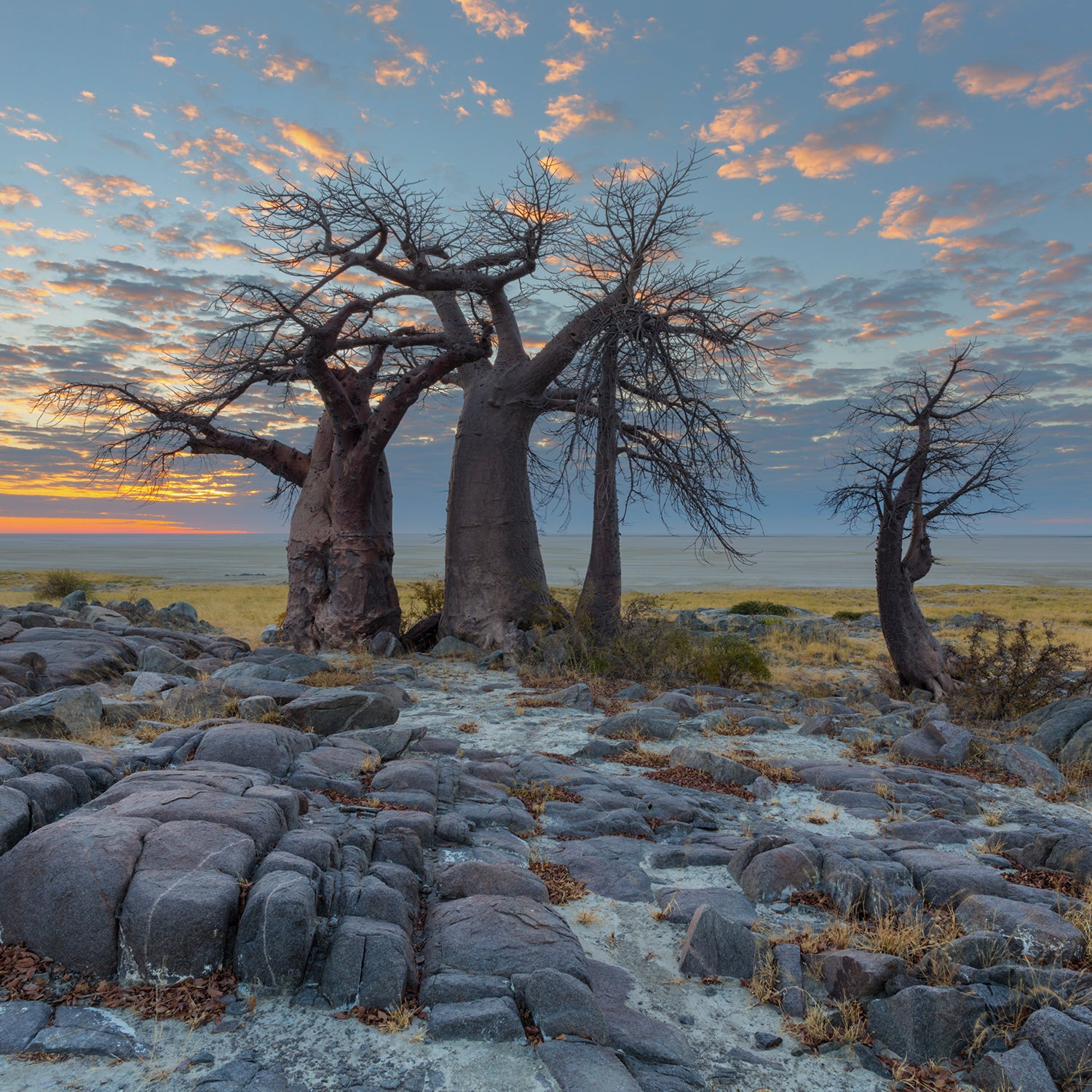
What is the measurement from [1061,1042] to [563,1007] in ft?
6.44

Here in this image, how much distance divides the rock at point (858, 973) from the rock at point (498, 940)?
3.74 feet

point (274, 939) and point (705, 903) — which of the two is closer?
point (274, 939)

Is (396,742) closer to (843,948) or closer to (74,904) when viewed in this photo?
(74,904)

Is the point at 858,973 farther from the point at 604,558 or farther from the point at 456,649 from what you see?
the point at 456,649

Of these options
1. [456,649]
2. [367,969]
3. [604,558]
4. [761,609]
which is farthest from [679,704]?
[761,609]

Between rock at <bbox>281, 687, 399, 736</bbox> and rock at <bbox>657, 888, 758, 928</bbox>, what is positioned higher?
rock at <bbox>281, 687, 399, 736</bbox>

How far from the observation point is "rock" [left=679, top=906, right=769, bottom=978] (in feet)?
12.5

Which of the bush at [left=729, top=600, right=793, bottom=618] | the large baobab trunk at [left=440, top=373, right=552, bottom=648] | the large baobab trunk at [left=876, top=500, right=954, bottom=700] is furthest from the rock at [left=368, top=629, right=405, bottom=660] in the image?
Answer: the bush at [left=729, top=600, right=793, bottom=618]

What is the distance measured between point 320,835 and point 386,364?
41.1 ft

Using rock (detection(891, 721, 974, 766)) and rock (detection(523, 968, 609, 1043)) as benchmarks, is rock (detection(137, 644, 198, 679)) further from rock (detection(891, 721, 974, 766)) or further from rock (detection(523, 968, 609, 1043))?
rock (detection(891, 721, 974, 766))

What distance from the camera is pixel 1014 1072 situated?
300cm

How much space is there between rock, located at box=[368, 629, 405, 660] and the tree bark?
321 cm

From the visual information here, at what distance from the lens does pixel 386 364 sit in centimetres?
1540

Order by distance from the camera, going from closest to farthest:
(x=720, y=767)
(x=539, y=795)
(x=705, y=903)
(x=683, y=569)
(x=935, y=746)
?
(x=705, y=903) → (x=539, y=795) → (x=720, y=767) → (x=935, y=746) → (x=683, y=569)
